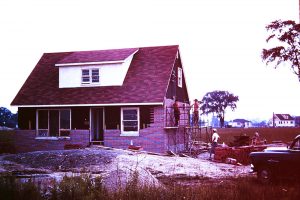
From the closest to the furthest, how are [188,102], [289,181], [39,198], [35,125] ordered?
[39,198] < [289,181] < [35,125] < [188,102]

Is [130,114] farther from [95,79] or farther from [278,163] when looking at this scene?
[278,163]

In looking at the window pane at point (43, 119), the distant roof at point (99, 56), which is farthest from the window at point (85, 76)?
the window pane at point (43, 119)

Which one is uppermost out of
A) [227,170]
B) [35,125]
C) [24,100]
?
[24,100]

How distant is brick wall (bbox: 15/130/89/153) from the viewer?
2652cm

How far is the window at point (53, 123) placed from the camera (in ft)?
89.6

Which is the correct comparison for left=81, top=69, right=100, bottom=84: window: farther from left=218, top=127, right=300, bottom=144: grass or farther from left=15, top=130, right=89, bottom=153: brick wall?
left=218, top=127, right=300, bottom=144: grass

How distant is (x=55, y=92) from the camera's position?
92.5 feet

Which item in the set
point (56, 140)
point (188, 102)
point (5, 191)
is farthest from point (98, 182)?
point (188, 102)

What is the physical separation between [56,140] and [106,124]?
11.5 feet

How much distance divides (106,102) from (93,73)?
3.06 metres

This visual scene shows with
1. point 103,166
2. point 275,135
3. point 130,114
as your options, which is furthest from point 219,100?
point 103,166

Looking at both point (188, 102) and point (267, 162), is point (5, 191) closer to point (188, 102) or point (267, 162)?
point (267, 162)

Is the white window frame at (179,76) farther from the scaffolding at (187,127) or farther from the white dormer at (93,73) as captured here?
the white dormer at (93,73)

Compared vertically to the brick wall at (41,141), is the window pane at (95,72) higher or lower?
higher
